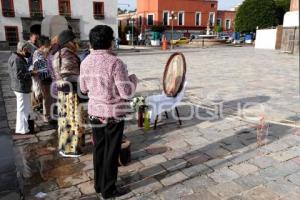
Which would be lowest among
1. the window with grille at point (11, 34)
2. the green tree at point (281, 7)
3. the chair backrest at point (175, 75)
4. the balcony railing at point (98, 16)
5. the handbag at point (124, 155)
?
the handbag at point (124, 155)

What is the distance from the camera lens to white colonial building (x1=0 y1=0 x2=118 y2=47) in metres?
30.3

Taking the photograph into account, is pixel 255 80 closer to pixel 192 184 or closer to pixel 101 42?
pixel 192 184

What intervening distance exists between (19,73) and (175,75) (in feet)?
8.98

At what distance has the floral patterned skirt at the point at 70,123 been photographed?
172 inches

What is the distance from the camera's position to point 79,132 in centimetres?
449

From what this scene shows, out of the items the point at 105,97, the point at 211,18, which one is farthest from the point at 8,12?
the point at 211,18

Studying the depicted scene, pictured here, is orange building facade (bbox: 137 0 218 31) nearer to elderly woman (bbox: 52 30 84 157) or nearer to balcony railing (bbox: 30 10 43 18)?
balcony railing (bbox: 30 10 43 18)

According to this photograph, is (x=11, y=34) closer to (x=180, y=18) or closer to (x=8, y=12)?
(x=8, y=12)

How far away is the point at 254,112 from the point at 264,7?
39415 millimetres

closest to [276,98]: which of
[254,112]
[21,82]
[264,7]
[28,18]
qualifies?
[254,112]

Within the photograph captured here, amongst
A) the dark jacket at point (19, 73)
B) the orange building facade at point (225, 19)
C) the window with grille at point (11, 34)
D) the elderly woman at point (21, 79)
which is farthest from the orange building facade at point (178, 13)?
the dark jacket at point (19, 73)

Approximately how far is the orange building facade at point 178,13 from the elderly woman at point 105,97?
4800cm

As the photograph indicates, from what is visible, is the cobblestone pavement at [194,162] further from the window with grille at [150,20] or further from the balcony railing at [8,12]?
the window with grille at [150,20]

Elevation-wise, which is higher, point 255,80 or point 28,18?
point 28,18
